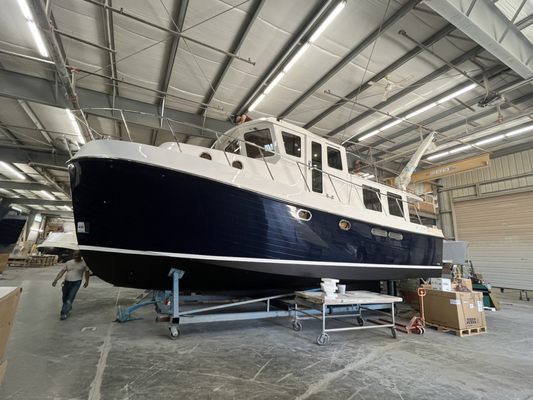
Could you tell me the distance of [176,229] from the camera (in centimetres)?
339

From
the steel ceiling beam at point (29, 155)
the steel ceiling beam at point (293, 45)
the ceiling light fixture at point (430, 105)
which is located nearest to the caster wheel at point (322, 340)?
the steel ceiling beam at point (293, 45)

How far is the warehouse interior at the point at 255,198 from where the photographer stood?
2.79m

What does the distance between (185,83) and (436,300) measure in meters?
7.13

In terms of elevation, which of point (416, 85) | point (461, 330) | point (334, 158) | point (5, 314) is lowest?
point (461, 330)

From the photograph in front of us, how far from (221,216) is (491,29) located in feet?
17.8

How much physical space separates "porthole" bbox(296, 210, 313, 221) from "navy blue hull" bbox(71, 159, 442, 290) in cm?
6

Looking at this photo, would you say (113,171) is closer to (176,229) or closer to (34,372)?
(176,229)

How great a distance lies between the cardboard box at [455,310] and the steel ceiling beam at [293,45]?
202 inches

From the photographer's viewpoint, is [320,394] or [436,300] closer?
[320,394]

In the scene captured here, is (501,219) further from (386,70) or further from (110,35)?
(110,35)

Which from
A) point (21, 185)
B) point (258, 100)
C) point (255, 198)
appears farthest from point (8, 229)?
point (255, 198)

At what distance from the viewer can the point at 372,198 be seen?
554 centimetres

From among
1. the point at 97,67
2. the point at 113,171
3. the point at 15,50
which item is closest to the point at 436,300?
the point at 113,171

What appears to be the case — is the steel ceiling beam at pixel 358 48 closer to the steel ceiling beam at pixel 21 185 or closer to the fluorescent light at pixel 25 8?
the fluorescent light at pixel 25 8
